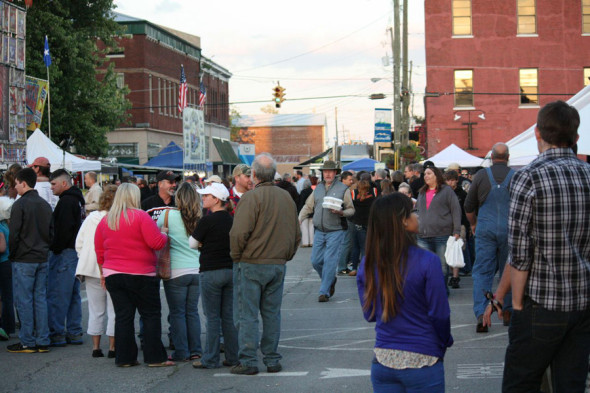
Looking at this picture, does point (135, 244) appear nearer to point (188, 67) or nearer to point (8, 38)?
point (8, 38)

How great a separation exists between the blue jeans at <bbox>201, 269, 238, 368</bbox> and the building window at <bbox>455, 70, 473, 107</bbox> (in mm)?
34397

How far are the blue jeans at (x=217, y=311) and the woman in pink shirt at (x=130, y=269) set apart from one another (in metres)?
0.53

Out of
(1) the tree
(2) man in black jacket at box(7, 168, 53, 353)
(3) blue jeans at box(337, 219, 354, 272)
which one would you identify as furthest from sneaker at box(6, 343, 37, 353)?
(1) the tree

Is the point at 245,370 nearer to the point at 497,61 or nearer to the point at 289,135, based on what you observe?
the point at 497,61

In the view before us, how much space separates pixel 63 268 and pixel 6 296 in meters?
1.23

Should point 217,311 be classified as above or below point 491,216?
below

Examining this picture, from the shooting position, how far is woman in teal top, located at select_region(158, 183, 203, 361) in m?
8.48

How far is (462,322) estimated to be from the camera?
10188mm

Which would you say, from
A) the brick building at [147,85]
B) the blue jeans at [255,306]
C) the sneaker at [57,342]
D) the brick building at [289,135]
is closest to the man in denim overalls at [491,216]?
the blue jeans at [255,306]

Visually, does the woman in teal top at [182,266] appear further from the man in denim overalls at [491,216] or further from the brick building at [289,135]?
the brick building at [289,135]

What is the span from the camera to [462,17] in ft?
133

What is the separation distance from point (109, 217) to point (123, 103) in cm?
3108

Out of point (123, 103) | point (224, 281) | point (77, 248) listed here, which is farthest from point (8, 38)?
point (123, 103)

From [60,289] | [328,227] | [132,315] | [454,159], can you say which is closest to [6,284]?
[60,289]
